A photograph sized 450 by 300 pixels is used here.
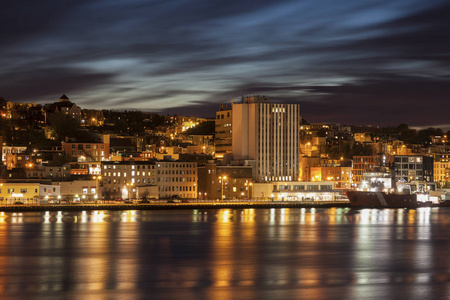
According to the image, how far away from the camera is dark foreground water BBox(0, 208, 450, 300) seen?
1149 inches

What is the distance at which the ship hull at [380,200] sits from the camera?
8006 centimetres

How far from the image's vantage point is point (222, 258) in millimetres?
37562

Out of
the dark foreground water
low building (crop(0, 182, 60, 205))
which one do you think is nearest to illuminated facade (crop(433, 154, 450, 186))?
the dark foreground water

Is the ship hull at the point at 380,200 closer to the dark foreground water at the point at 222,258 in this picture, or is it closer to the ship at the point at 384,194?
the ship at the point at 384,194

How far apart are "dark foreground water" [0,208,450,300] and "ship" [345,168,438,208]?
720 inches

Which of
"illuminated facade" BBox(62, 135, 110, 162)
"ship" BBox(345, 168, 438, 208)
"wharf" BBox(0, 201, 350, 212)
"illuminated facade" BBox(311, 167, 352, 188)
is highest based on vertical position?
"illuminated facade" BBox(62, 135, 110, 162)

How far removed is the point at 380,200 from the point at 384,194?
852 millimetres

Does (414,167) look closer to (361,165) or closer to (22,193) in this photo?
(361,165)

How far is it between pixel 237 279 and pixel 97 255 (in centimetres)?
982

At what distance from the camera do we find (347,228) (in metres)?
53.7

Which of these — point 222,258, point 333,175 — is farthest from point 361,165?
point 222,258

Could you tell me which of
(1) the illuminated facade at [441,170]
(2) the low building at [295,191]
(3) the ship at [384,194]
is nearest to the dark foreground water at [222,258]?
(3) the ship at [384,194]

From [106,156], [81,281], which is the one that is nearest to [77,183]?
[106,156]

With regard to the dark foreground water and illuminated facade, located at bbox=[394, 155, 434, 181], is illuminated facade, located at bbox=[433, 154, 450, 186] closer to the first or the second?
illuminated facade, located at bbox=[394, 155, 434, 181]
